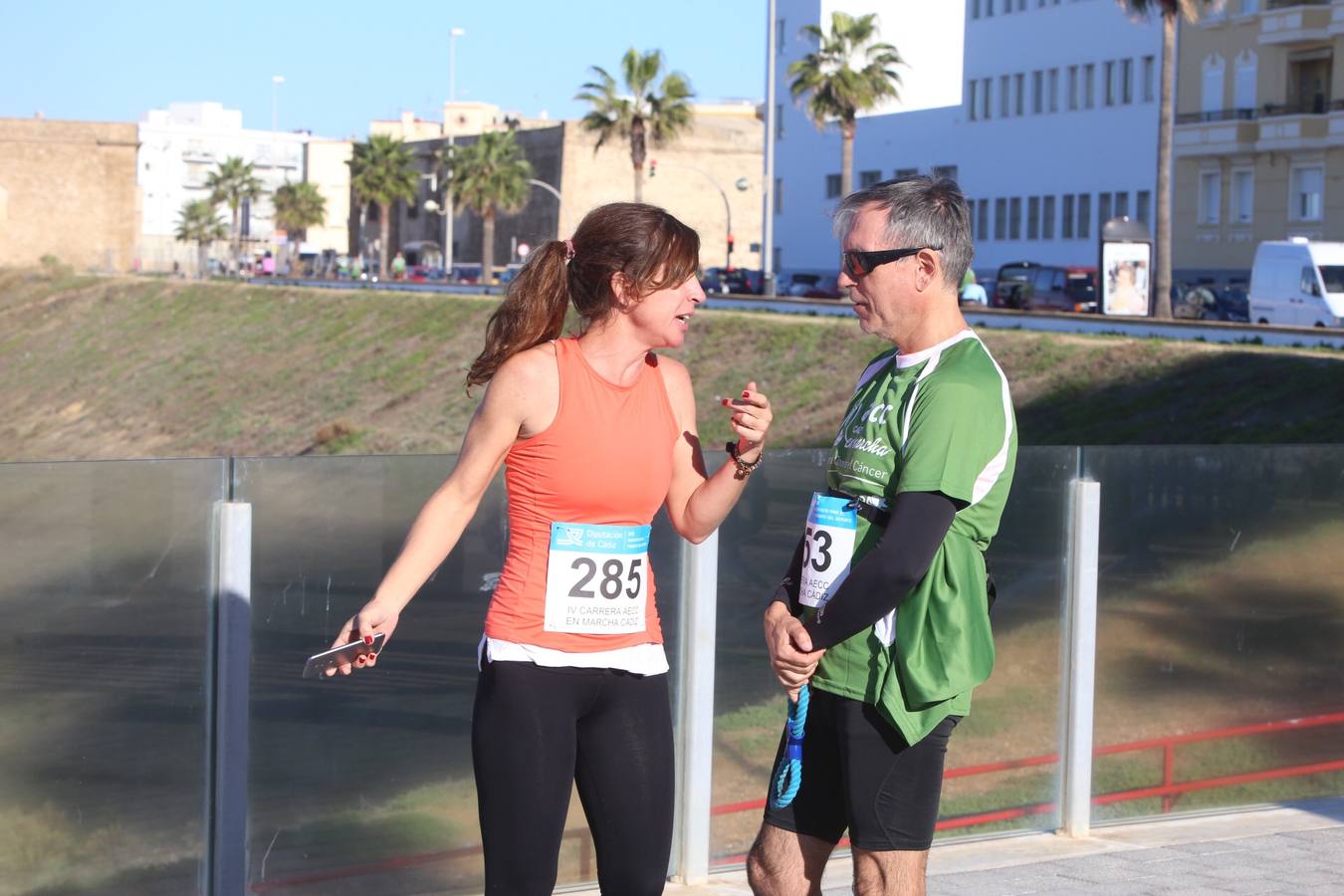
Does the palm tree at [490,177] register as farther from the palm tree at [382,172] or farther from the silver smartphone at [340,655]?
the silver smartphone at [340,655]

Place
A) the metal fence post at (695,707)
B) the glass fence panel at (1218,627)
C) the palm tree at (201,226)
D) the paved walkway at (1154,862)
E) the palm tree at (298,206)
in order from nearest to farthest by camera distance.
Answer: the paved walkway at (1154,862) → the metal fence post at (695,707) → the glass fence panel at (1218,627) → the palm tree at (298,206) → the palm tree at (201,226)

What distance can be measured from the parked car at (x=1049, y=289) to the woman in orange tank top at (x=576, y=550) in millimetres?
45743

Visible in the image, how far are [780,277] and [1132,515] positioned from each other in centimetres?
6293

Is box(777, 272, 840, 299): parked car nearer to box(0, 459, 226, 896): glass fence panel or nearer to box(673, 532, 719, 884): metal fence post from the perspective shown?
box(673, 532, 719, 884): metal fence post

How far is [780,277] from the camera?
69.5 m

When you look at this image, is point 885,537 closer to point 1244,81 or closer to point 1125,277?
point 1125,277

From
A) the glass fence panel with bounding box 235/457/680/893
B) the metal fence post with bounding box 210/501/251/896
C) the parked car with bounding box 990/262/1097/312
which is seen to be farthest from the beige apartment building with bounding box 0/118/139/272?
the metal fence post with bounding box 210/501/251/896

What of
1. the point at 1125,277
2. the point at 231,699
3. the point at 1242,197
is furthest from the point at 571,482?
the point at 1242,197

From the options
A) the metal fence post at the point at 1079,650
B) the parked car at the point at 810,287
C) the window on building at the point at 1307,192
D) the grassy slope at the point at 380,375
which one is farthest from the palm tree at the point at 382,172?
the metal fence post at the point at 1079,650

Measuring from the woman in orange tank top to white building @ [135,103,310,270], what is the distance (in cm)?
14182

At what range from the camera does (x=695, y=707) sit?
602cm

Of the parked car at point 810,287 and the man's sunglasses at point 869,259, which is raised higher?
the parked car at point 810,287

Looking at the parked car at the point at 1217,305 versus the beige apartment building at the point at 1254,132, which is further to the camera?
the beige apartment building at the point at 1254,132

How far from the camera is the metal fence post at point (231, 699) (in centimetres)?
516
